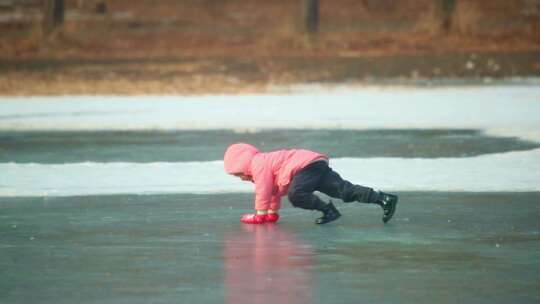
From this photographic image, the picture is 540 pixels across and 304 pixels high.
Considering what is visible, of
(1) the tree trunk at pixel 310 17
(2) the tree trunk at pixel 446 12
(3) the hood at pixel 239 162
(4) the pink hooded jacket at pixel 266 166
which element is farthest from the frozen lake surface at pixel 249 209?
(1) the tree trunk at pixel 310 17

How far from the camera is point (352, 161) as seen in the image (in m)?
15.7

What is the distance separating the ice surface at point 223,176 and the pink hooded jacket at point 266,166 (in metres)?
2.33

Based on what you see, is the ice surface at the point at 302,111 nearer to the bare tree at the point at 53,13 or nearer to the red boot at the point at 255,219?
the red boot at the point at 255,219

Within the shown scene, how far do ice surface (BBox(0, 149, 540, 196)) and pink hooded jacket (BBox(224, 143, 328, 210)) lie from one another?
233cm

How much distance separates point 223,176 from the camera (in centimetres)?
1470

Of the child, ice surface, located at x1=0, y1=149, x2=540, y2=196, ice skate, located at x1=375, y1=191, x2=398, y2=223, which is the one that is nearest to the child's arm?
the child

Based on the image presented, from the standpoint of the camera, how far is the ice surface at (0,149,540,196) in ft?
44.4

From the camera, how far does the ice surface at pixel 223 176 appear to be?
13.5 meters

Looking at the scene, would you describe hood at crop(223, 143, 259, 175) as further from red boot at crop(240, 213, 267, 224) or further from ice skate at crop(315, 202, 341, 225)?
ice skate at crop(315, 202, 341, 225)

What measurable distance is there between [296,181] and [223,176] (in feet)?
12.2

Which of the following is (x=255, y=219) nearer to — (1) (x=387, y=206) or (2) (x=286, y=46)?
(1) (x=387, y=206)

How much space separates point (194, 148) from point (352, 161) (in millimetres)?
2697

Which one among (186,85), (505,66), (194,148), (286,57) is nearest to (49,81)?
(186,85)

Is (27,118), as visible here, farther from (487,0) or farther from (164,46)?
(487,0)
